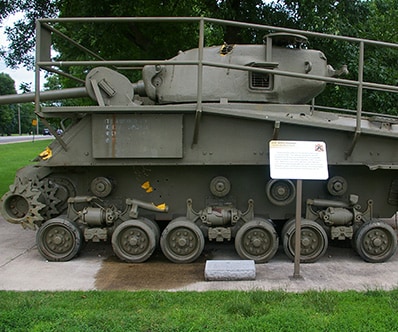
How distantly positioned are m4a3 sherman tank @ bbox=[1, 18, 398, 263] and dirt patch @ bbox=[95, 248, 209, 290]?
198 mm

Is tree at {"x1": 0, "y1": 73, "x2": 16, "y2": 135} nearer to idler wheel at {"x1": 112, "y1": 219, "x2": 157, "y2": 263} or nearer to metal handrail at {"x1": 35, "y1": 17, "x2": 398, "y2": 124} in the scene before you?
metal handrail at {"x1": 35, "y1": 17, "x2": 398, "y2": 124}

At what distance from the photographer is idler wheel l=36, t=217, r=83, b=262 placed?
6.81 metres

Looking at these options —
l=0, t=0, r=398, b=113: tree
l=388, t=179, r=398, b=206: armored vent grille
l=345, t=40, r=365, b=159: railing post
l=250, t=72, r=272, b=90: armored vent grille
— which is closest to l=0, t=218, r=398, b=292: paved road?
l=388, t=179, r=398, b=206: armored vent grille

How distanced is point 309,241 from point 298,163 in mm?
1384

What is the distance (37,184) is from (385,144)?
4.92 metres

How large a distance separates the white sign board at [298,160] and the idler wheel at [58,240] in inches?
118

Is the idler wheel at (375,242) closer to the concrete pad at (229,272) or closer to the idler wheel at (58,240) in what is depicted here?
the concrete pad at (229,272)

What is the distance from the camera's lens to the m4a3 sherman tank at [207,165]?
6.50 meters

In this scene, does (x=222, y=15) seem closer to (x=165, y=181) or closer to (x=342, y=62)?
(x=342, y=62)

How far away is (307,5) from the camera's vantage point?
34.2ft

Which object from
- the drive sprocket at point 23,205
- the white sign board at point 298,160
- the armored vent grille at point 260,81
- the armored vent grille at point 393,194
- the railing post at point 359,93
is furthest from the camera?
the armored vent grille at point 393,194

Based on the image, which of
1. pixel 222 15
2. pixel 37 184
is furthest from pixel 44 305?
pixel 222 15

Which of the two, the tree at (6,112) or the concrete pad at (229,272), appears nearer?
the concrete pad at (229,272)

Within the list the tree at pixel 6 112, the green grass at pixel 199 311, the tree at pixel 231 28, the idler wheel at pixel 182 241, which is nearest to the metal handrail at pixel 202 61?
the idler wheel at pixel 182 241
